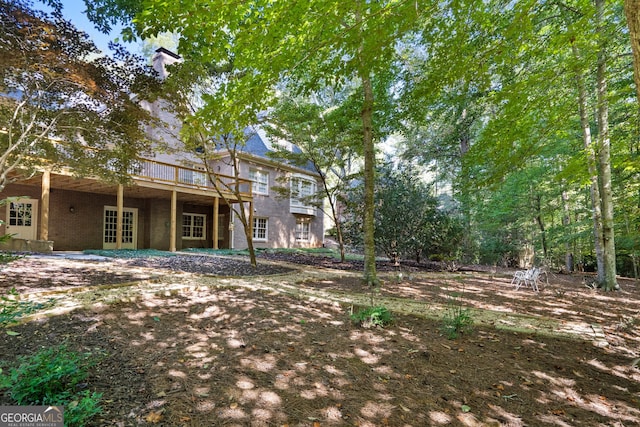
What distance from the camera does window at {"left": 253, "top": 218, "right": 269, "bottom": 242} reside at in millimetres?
17047

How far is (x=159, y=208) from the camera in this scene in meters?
14.3

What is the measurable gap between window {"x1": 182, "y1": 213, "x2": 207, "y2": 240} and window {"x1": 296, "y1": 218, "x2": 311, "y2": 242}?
580 cm

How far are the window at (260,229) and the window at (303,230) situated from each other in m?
2.73

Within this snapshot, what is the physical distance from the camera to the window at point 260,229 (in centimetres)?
1705

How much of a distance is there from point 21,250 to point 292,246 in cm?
1252

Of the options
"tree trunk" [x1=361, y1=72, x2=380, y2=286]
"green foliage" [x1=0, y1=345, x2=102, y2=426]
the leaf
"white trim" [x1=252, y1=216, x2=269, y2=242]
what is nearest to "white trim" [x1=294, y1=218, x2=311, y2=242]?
"white trim" [x1=252, y1=216, x2=269, y2=242]

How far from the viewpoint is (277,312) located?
13.5 ft

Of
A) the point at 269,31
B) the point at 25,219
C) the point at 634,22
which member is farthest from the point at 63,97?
the point at 25,219

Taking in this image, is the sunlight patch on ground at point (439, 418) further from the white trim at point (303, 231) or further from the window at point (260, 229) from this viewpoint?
the white trim at point (303, 231)

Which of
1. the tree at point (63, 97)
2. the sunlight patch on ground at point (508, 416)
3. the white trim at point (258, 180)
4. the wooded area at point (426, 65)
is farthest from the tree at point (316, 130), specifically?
the sunlight patch on ground at point (508, 416)

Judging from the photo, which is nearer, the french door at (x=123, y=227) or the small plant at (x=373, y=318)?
the small plant at (x=373, y=318)

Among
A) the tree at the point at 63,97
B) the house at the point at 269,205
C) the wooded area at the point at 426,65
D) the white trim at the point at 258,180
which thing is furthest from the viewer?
the white trim at the point at 258,180

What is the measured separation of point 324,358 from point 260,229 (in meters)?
15.0

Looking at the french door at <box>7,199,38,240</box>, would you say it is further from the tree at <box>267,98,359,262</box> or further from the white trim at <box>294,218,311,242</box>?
the white trim at <box>294,218,311,242</box>
